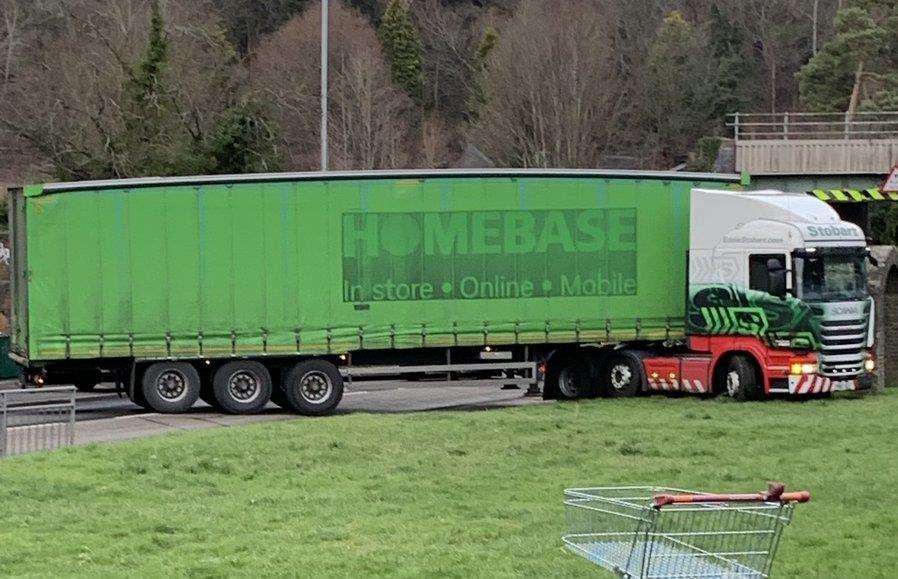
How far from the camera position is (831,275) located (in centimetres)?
2731

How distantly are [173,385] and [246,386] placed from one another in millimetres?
1181

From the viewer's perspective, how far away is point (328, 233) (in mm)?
27469

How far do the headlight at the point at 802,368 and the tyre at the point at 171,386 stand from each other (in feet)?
31.6

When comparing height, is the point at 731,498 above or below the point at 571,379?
above

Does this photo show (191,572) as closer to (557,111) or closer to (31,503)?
(31,503)

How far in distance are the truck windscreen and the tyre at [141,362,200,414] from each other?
997cm

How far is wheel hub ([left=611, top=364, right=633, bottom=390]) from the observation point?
2917 cm

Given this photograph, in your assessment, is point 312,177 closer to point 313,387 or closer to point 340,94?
point 313,387

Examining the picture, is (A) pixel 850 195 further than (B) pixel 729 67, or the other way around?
(B) pixel 729 67

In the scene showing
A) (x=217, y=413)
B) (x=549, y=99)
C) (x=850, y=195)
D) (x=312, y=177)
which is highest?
(x=549, y=99)

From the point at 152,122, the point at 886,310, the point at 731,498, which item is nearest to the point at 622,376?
the point at 886,310

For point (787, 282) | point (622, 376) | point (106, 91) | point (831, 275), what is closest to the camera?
point (787, 282)

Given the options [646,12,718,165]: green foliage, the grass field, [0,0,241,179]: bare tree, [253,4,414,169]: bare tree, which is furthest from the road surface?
[646,12,718,165]: green foliage

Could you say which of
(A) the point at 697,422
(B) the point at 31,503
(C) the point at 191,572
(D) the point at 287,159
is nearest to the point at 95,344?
(A) the point at 697,422
